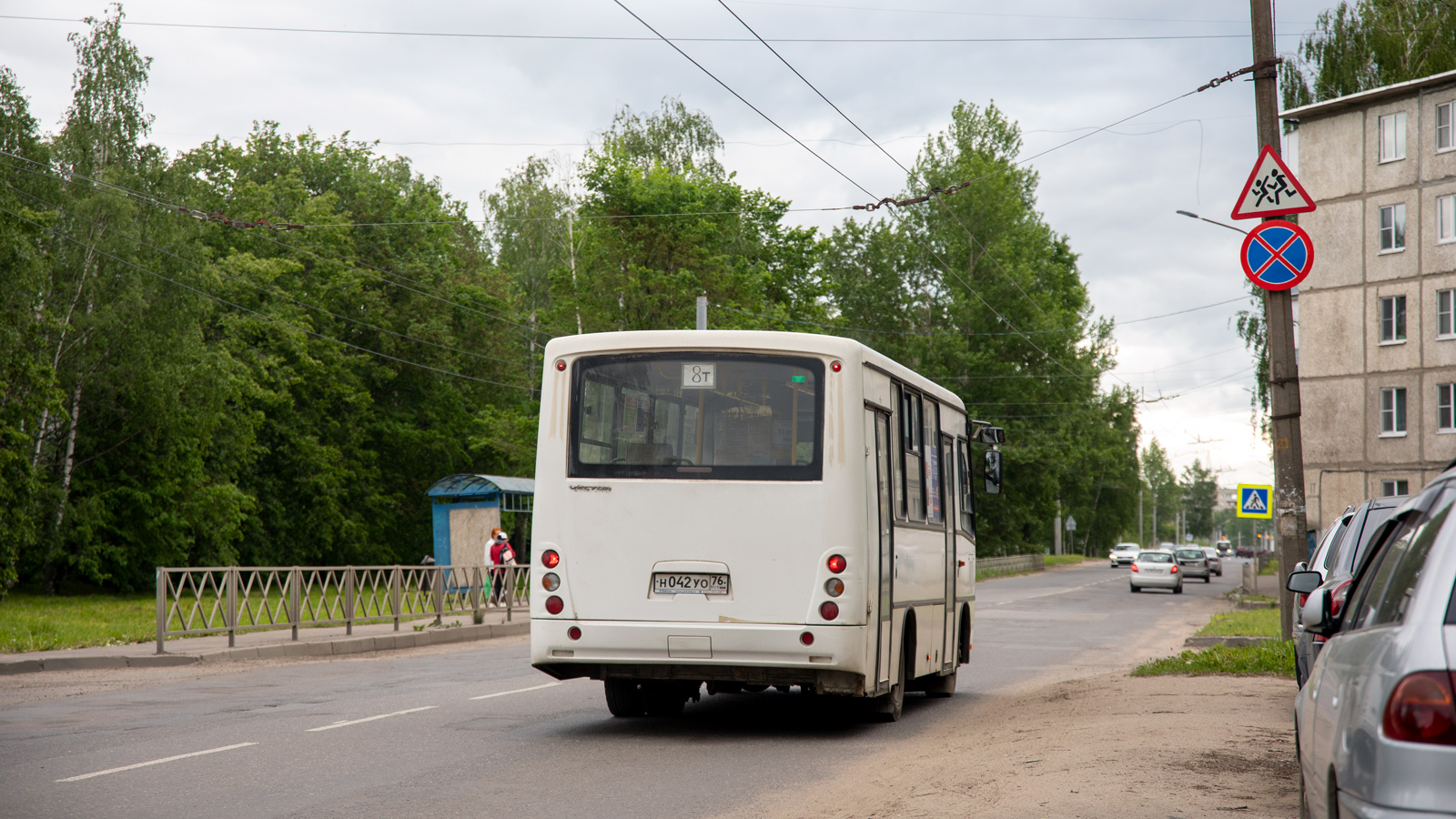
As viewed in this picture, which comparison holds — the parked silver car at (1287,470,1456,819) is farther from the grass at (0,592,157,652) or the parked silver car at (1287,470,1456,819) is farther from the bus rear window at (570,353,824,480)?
the grass at (0,592,157,652)

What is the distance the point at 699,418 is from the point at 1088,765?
12.4 feet

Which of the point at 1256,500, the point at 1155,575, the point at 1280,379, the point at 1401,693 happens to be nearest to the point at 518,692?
the point at 1280,379

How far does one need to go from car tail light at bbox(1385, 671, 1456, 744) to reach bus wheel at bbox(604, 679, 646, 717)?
320 inches

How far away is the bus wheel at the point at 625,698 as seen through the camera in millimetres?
11391

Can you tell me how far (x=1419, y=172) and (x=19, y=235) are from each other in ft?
134

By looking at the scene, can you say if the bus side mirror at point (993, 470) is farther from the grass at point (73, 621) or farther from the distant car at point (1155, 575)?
the distant car at point (1155, 575)

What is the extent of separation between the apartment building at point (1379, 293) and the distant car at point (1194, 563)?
865 centimetres

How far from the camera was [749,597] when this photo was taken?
10.0 m

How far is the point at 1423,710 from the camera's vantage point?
358 centimetres

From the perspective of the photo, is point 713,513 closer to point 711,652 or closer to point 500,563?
point 711,652

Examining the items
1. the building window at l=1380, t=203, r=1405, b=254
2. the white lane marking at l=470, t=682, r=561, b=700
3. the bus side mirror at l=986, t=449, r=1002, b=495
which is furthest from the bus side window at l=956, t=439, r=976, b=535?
the building window at l=1380, t=203, r=1405, b=254

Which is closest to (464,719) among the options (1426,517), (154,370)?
(1426,517)

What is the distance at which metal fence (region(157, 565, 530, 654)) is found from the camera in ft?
63.4

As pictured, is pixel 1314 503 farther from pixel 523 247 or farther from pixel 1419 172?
pixel 523 247
